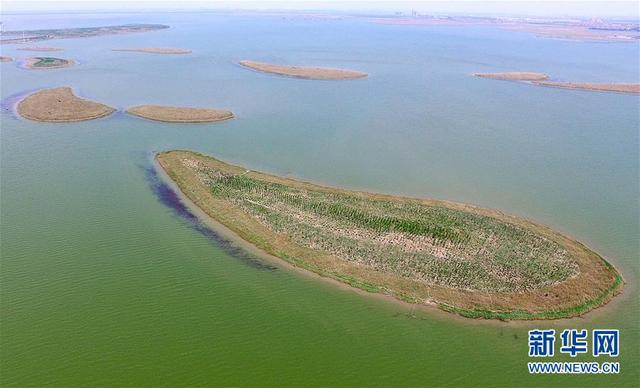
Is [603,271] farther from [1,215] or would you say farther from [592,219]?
[1,215]

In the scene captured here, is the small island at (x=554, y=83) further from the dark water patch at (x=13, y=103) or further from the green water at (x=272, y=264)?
the dark water patch at (x=13, y=103)

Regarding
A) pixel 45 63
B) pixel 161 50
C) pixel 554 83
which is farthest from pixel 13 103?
pixel 554 83

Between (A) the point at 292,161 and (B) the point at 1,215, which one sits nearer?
(B) the point at 1,215

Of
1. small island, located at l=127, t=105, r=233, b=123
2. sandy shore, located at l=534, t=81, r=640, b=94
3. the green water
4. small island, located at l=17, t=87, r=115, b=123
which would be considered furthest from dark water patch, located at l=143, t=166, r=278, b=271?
sandy shore, located at l=534, t=81, r=640, b=94

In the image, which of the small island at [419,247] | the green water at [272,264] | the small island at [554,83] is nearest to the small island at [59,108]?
the green water at [272,264]

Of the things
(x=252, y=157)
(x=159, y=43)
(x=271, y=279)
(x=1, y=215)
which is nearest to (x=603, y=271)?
(x=271, y=279)

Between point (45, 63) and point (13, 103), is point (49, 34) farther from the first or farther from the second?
point (13, 103)
